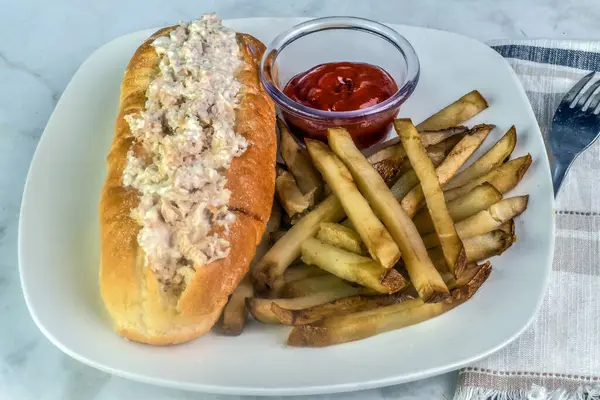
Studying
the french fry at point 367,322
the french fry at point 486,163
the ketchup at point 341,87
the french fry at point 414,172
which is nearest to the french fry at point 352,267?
the french fry at point 367,322

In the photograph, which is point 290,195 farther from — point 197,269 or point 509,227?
point 509,227

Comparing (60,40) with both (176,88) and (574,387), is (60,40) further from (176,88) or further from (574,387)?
(574,387)

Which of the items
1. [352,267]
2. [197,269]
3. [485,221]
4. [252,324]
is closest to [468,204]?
[485,221]

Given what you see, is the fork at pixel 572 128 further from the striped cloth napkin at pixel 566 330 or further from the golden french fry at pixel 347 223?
the golden french fry at pixel 347 223

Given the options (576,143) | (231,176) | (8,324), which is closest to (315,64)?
(231,176)

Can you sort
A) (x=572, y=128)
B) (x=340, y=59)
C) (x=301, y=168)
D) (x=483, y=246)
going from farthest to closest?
(x=340, y=59), (x=572, y=128), (x=301, y=168), (x=483, y=246)

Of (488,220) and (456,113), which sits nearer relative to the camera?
(488,220)
